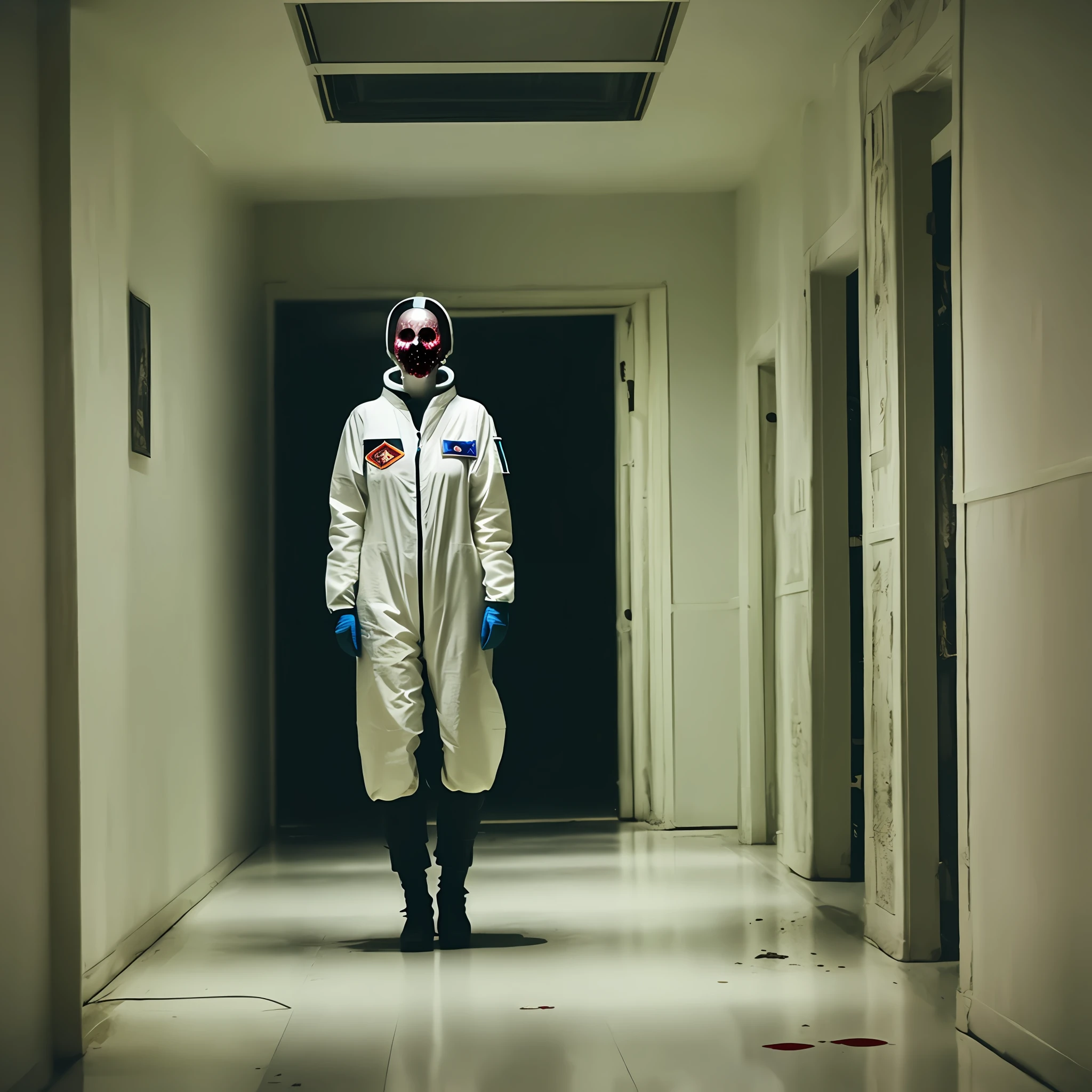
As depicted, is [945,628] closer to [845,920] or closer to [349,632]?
[845,920]

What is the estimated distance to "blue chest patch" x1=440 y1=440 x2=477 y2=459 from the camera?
3.26 m

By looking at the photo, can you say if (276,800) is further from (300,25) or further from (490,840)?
(300,25)

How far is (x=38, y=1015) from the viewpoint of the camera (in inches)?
91.7

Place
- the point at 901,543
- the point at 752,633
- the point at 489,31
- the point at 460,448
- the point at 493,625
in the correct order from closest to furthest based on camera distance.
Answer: the point at 901,543, the point at 493,625, the point at 460,448, the point at 489,31, the point at 752,633

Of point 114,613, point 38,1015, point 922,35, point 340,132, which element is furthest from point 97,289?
point 922,35

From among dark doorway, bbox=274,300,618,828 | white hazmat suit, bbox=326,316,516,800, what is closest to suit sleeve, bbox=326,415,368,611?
white hazmat suit, bbox=326,316,516,800

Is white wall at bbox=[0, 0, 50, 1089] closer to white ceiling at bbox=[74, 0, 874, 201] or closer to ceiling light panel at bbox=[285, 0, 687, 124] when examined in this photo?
white ceiling at bbox=[74, 0, 874, 201]

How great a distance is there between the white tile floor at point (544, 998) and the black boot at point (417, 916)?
45 mm

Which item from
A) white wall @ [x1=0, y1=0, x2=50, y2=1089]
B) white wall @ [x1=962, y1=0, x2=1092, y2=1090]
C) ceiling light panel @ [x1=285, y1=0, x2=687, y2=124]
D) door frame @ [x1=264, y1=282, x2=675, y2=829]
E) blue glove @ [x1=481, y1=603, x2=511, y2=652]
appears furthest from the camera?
door frame @ [x1=264, y1=282, x2=675, y2=829]

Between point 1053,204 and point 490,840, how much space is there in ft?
11.5

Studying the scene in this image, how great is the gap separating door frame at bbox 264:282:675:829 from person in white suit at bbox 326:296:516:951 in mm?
1874

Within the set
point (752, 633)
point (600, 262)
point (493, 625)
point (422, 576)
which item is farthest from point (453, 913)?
point (600, 262)

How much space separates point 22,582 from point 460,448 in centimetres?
126

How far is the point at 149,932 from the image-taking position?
339 centimetres
